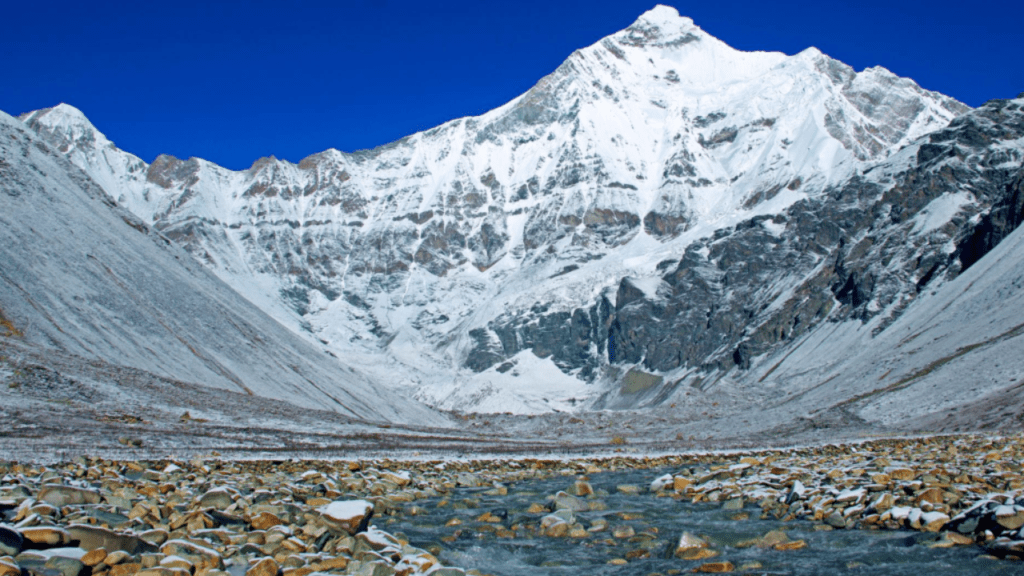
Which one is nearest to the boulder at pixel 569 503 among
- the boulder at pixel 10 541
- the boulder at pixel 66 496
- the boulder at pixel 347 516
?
the boulder at pixel 347 516

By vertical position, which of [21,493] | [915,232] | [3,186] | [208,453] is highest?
[915,232]

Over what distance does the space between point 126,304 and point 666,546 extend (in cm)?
7137

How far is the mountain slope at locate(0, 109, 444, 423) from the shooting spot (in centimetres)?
6938

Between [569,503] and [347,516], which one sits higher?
[347,516]

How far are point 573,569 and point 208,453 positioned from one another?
30841 millimetres

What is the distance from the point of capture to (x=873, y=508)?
882 inches

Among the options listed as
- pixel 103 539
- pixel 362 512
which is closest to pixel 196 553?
pixel 103 539

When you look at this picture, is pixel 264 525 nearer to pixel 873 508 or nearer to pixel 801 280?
pixel 873 508

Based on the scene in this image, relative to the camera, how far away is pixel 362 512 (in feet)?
64.0

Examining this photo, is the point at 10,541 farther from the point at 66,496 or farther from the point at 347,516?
the point at 347,516

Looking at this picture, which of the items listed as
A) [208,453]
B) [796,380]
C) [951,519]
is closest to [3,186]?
[208,453]

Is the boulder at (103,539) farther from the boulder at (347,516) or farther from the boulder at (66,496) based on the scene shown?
the boulder at (347,516)

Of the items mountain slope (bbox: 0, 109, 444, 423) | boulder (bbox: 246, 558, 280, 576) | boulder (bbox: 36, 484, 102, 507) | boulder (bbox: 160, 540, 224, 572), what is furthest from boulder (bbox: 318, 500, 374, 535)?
mountain slope (bbox: 0, 109, 444, 423)

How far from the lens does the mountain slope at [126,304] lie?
69375mm
